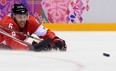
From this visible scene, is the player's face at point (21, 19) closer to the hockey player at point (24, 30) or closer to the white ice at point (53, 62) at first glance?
the hockey player at point (24, 30)

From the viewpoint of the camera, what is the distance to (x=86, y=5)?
→ 7434 millimetres

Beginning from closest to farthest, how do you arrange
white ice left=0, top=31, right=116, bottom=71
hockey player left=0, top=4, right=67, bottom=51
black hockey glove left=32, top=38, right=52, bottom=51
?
white ice left=0, top=31, right=116, bottom=71, black hockey glove left=32, top=38, right=52, bottom=51, hockey player left=0, top=4, right=67, bottom=51

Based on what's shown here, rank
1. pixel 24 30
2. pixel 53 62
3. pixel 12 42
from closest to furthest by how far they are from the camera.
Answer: pixel 53 62 < pixel 12 42 < pixel 24 30

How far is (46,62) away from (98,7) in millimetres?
4932

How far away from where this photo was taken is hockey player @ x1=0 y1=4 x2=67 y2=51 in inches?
133

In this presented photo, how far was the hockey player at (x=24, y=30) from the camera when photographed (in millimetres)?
3369

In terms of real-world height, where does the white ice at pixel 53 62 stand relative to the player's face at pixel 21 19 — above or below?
below

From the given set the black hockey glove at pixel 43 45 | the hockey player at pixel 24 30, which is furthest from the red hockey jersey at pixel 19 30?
the black hockey glove at pixel 43 45

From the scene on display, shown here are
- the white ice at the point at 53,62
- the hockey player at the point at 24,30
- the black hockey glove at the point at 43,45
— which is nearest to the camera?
the white ice at the point at 53,62

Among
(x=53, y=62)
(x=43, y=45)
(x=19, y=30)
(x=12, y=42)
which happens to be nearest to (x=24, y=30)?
(x=19, y=30)

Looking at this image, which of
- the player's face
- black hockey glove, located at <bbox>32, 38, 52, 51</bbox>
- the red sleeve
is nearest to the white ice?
black hockey glove, located at <bbox>32, 38, 52, 51</bbox>

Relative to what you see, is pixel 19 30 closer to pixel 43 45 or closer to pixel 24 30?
pixel 24 30

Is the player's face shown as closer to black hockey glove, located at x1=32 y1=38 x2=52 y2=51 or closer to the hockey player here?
the hockey player

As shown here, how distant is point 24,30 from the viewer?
3578mm
